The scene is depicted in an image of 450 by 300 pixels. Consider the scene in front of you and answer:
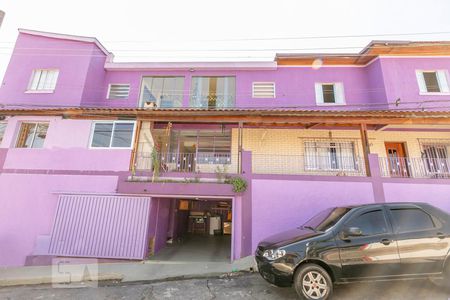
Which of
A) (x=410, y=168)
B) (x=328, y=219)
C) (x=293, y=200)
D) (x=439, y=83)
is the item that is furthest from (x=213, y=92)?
(x=439, y=83)

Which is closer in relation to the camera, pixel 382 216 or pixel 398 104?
pixel 382 216

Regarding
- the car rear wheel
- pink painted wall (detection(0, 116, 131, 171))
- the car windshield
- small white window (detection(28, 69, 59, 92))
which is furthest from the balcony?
small white window (detection(28, 69, 59, 92))

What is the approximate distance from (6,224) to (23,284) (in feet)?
9.93

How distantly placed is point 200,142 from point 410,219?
8.22m

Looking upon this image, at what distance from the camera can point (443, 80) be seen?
10.4 m

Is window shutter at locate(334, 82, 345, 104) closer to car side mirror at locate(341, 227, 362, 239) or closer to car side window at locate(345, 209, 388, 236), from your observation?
car side window at locate(345, 209, 388, 236)

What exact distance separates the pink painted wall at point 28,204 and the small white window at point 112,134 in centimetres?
140

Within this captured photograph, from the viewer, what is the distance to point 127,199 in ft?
27.3

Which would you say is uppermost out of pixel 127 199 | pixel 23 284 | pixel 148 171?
pixel 148 171

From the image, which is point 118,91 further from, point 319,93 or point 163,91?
point 319,93

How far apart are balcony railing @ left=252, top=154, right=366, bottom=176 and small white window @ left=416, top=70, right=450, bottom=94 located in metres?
4.80

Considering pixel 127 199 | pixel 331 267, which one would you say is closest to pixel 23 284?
pixel 127 199

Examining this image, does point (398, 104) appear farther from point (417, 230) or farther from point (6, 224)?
point (6, 224)

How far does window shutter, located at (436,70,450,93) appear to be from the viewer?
10.3 metres
